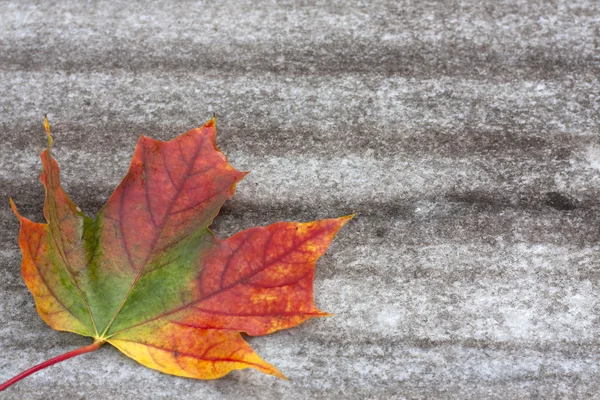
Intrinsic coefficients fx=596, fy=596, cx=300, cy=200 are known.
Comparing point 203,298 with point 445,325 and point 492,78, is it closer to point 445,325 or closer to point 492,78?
point 445,325

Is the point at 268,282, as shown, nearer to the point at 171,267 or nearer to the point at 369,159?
the point at 171,267

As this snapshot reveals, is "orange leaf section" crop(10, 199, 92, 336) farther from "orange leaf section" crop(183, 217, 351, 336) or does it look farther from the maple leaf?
"orange leaf section" crop(183, 217, 351, 336)

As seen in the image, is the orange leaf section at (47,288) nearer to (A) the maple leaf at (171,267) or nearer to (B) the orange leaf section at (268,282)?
(A) the maple leaf at (171,267)

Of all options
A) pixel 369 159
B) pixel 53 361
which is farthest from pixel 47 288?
pixel 369 159

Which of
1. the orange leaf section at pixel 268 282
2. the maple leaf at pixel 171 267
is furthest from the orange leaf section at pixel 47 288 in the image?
the orange leaf section at pixel 268 282

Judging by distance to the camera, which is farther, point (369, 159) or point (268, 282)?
point (369, 159)

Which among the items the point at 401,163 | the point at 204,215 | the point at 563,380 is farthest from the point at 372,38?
the point at 563,380
